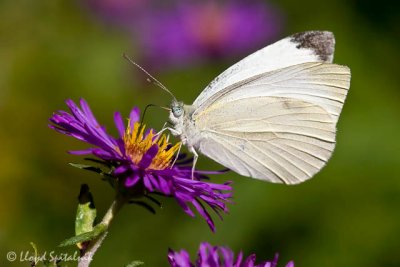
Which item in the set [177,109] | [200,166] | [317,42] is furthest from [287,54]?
[200,166]

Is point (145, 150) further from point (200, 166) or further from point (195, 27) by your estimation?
point (195, 27)

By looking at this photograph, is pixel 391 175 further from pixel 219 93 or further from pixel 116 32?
pixel 116 32

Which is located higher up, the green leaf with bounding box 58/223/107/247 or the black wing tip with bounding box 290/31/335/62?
the black wing tip with bounding box 290/31/335/62

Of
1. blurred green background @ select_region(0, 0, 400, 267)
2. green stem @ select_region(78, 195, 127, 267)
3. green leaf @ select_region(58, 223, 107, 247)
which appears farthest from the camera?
blurred green background @ select_region(0, 0, 400, 267)

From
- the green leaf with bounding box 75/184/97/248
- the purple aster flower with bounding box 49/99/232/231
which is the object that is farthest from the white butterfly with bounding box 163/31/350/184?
the green leaf with bounding box 75/184/97/248

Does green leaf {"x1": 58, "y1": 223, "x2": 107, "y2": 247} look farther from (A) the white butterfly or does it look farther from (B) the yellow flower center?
(A) the white butterfly

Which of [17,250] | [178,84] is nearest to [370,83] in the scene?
[178,84]

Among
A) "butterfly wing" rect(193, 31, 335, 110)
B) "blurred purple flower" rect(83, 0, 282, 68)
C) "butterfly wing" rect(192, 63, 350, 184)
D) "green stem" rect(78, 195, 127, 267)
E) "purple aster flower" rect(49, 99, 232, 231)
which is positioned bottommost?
"green stem" rect(78, 195, 127, 267)
